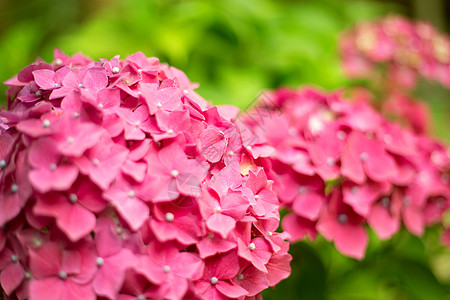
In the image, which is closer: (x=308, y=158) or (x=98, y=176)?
(x=98, y=176)

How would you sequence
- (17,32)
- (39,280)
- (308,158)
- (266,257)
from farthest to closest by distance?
1. (17,32)
2. (308,158)
3. (266,257)
4. (39,280)

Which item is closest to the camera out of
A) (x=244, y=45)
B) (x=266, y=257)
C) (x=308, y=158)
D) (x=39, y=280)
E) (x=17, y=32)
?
(x=39, y=280)

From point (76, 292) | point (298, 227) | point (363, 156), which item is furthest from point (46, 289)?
point (363, 156)

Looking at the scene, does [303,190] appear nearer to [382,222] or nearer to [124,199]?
[382,222]

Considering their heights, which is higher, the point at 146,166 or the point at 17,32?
the point at 146,166

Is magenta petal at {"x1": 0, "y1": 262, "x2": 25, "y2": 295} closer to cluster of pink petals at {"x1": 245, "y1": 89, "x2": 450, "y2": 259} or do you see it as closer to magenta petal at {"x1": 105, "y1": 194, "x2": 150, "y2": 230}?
magenta petal at {"x1": 105, "y1": 194, "x2": 150, "y2": 230}

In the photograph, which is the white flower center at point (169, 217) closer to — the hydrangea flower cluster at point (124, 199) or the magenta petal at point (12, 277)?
the hydrangea flower cluster at point (124, 199)

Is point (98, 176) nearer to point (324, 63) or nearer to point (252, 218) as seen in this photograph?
point (252, 218)

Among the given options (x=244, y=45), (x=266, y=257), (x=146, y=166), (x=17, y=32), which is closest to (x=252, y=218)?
(x=266, y=257)

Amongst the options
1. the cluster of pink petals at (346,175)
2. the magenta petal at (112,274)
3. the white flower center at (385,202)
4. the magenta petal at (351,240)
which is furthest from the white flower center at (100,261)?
the white flower center at (385,202)
